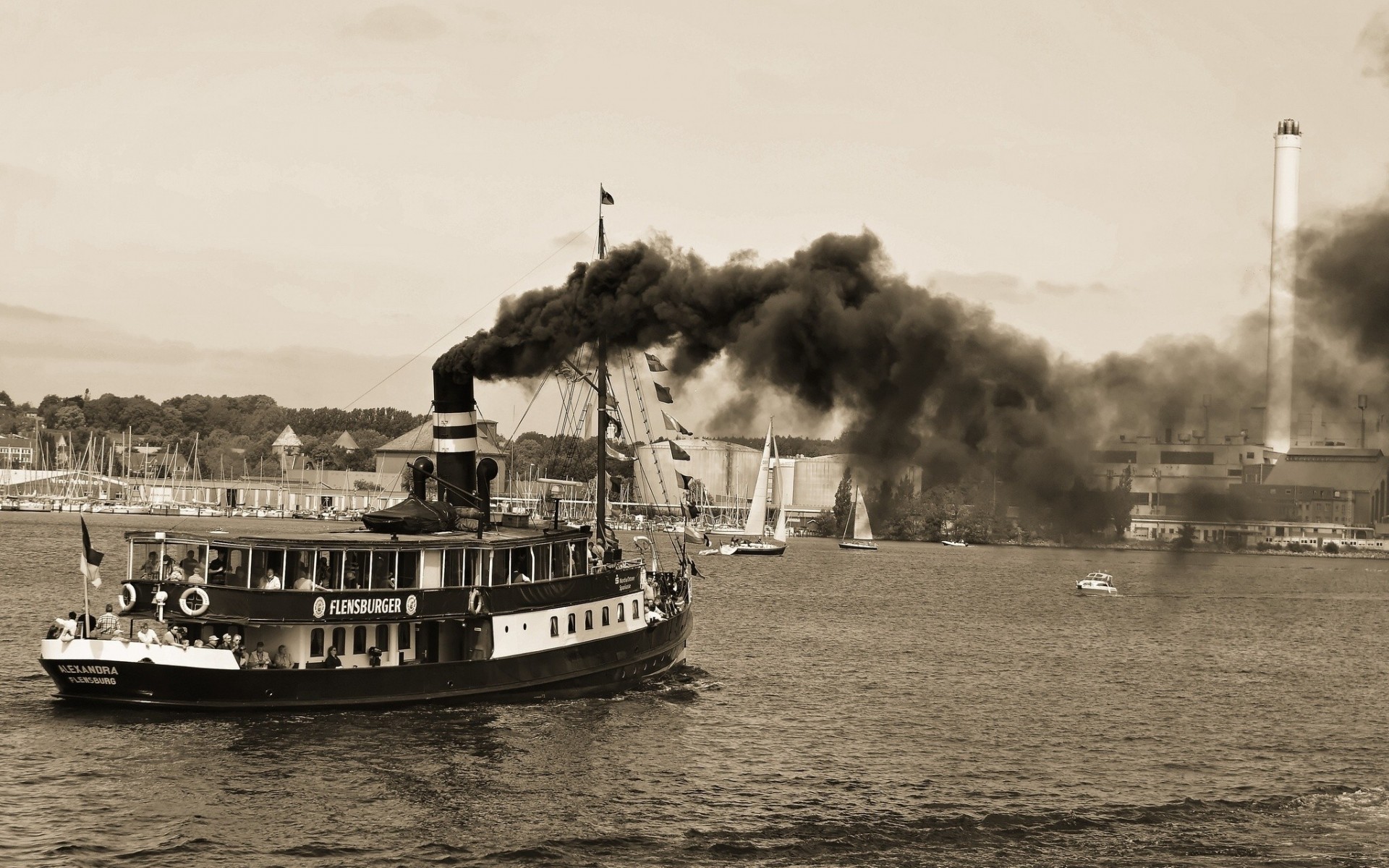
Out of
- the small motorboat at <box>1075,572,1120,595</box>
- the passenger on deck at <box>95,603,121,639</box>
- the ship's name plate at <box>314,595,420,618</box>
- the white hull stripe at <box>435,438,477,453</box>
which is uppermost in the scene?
the white hull stripe at <box>435,438,477,453</box>

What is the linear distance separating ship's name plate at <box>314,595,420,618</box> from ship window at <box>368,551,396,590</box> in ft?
2.09

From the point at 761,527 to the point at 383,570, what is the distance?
136139 millimetres

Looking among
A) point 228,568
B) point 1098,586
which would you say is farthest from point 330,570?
point 1098,586

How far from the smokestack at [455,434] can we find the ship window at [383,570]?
18.9 feet

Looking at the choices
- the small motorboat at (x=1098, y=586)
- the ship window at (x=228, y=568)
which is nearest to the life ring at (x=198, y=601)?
the ship window at (x=228, y=568)

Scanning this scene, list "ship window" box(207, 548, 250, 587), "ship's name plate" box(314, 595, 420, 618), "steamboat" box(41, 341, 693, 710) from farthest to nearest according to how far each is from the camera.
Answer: "ship's name plate" box(314, 595, 420, 618), "ship window" box(207, 548, 250, 587), "steamboat" box(41, 341, 693, 710)

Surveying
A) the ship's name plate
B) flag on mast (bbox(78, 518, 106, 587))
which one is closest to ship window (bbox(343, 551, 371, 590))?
the ship's name plate

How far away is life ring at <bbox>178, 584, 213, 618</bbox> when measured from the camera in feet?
130

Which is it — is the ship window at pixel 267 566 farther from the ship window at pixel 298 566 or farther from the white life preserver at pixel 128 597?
the white life preserver at pixel 128 597

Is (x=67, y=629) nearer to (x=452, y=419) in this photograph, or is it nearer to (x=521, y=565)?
(x=521, y=565)

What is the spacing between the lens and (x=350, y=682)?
42.7 meters

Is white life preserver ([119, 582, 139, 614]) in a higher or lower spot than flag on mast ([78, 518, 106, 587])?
lower

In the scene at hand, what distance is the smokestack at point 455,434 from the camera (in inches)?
1960

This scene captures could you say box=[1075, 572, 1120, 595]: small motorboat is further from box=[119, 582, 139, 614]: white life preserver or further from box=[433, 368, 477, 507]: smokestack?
box=[119, 582, 139, 614]: white life preserver
